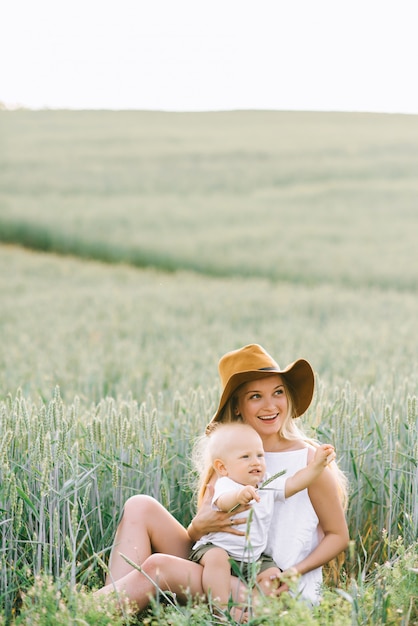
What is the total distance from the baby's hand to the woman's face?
0.43 meters

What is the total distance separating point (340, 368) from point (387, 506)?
3.74 metres

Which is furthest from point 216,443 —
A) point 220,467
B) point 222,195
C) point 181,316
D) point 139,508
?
point 222,195

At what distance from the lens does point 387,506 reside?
3.67 metres

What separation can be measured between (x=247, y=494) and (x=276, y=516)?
367 mm

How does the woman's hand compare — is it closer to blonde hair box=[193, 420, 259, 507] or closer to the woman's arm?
blonde hair box=[193, 420, 259, 507]

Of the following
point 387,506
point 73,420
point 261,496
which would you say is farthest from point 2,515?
point 387,506

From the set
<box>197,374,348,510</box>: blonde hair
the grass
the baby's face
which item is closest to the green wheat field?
the grass

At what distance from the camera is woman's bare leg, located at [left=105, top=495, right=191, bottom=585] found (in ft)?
10.7

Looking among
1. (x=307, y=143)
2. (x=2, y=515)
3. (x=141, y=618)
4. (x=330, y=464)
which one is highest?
(x=307, y=143)

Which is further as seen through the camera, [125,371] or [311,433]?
[125,371]

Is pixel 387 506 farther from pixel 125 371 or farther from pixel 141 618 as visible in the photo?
pixel 125 371

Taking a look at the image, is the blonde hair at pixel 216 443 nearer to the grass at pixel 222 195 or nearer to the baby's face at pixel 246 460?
the baby's face at pixel 246 460

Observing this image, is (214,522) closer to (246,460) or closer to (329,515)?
(246,460)

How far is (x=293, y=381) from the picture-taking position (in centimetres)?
349
